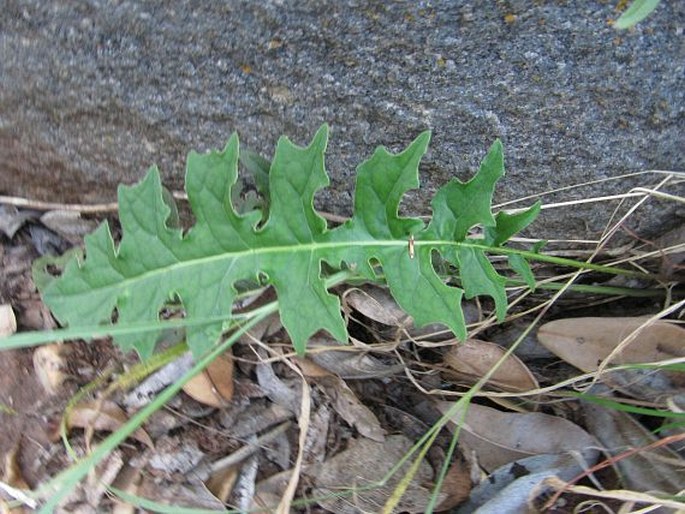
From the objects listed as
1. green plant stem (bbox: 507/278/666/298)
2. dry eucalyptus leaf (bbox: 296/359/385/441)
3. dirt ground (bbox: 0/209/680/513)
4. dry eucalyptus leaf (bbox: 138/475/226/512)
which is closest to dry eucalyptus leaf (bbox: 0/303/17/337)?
dirt ground (bbox: 0/209/680/513)

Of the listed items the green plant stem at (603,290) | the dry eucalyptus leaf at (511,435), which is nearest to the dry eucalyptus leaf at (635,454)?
the dry eucalyptus leaf at (511,435)

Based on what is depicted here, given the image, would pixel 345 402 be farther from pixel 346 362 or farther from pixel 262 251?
pixel 262 251

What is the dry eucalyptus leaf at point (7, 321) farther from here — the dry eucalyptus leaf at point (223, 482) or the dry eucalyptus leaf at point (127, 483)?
the dry eucalyptus leaf at point (223, 482)

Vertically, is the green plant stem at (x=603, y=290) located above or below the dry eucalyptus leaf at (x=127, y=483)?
above

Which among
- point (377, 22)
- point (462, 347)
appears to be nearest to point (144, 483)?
point (462, 347)

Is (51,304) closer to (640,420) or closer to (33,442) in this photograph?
(33,442)

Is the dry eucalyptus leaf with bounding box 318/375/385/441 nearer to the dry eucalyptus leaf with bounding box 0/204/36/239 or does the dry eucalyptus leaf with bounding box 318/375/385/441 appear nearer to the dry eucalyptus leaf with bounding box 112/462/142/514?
the dry eucalyptus leaf with bounding box 112/462/142/514

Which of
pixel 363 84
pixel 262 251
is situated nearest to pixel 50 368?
pixel 262 251
